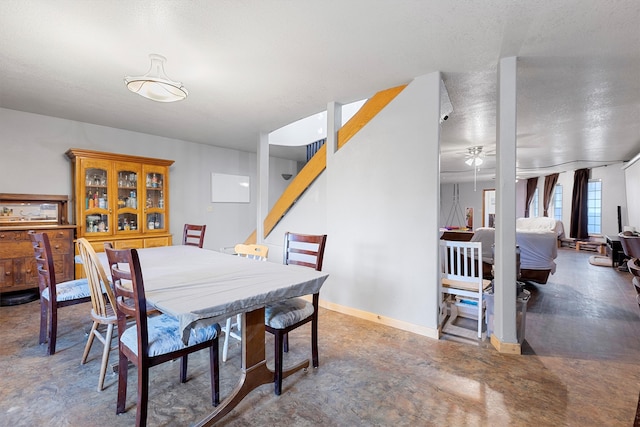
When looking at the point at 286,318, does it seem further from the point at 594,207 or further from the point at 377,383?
the point at 594,207

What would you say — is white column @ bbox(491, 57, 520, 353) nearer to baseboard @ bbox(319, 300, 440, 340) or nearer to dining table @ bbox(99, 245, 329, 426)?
baseboard @ bbox(319, 300, 440, 340)

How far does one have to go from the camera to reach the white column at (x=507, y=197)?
2336 mm

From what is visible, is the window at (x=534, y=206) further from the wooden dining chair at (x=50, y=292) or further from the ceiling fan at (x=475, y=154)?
the wooden dining chair at (x=50, y=292)

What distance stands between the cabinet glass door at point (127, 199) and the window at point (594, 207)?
10483 mm

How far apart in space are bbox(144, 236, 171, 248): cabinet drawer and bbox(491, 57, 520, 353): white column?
443cm

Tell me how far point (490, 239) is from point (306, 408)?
3703 mm

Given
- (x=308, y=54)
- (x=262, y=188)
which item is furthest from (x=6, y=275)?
(x=308, y=54)

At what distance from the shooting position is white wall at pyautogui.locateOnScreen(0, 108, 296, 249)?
3688 millimetres

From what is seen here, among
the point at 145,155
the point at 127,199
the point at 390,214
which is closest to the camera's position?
the point at 390,214

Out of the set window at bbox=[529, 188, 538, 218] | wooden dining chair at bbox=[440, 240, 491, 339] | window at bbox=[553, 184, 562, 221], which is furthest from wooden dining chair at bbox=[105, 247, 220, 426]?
window at bbox=[529, 188, 538, 218]

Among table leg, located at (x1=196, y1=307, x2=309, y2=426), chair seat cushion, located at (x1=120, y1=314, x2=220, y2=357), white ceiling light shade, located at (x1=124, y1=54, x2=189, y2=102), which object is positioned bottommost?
table leg, located at (x1=196, y1=307, x2=309, y2=426)

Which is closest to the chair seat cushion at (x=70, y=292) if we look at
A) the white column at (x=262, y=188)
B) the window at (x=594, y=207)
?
the white column at (x=262, y=188)

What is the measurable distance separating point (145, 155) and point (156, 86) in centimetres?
306

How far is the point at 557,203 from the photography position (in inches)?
350
